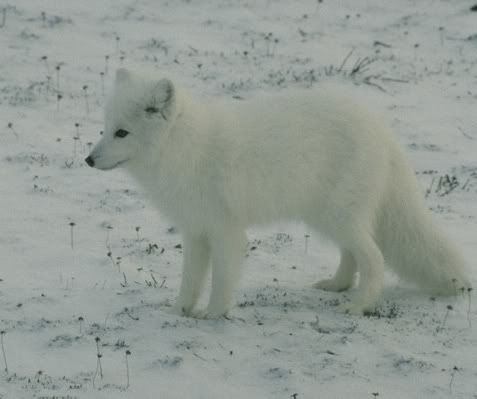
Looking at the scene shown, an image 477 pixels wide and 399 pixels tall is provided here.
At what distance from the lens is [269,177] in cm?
695

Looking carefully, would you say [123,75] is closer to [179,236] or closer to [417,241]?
[179,236]

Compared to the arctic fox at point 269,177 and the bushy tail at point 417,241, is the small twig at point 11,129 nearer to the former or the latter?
the arctic fox at point 269,177

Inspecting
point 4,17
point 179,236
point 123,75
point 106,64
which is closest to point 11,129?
point 106,64

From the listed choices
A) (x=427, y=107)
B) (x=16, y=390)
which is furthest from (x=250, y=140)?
(x=427, y=107)

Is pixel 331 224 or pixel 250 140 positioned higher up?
pixel 250 140

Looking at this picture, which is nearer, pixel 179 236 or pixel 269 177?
pixel 269 177

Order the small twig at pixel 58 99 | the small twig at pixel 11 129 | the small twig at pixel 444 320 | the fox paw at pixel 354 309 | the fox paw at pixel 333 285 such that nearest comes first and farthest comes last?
the small twig at pixel 444 320
the fox paw at pixel 354 309
the fox paw at pixel 333 285
the small twig at pixel 11 129
the small twig at pixel 58 99

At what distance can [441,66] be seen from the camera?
13969mm

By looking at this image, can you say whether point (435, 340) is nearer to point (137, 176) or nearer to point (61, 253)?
point (137, 176)

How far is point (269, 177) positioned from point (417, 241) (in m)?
1.48

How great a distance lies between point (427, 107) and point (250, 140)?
21.2 ft

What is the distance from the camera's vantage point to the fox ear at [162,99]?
6.47 metres

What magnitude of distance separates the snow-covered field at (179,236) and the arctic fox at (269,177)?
37 centimetres

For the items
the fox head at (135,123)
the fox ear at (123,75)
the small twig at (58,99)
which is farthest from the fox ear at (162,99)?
the small twig at (58,99)
